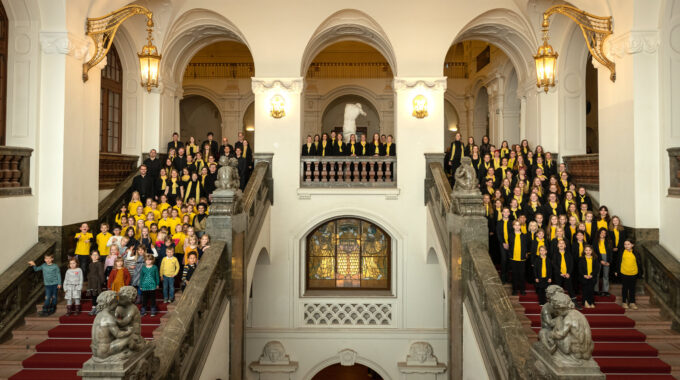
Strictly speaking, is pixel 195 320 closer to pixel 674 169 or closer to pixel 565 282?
pixel 565 282

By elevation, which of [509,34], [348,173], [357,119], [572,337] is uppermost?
[509,34]

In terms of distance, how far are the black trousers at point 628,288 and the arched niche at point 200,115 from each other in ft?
55.0

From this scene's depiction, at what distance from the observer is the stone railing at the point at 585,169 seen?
11.6m

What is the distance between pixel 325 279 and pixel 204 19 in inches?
310

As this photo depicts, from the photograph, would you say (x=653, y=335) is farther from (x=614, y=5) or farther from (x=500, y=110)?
(x=500, y=110)

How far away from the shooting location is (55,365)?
729 centimetres

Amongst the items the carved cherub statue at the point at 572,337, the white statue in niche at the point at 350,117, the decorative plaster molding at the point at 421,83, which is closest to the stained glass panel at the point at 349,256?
the white statue in niche at the point at 350,117

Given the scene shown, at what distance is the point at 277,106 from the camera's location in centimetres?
1259

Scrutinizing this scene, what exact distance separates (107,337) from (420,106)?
9604 mm

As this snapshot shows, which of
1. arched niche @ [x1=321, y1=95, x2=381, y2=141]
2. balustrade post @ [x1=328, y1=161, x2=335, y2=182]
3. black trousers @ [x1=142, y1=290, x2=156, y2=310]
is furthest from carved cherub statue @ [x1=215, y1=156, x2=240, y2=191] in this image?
arched niche @ [x1=321, y1=95, x2=381, y2=141]

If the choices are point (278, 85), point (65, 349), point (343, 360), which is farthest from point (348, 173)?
point (65, 349)

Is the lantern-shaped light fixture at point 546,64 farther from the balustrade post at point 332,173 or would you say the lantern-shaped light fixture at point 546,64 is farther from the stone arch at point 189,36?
the stone arch at point 189,36

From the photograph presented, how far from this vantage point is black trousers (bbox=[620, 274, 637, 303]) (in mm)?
8766

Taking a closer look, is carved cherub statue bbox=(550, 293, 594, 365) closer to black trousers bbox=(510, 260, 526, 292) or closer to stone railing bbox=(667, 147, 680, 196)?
black trousers bbox=(510, 260, 526, 292)
